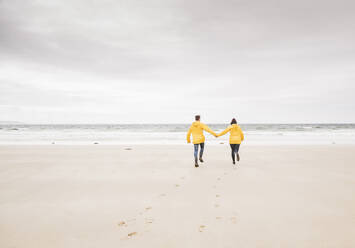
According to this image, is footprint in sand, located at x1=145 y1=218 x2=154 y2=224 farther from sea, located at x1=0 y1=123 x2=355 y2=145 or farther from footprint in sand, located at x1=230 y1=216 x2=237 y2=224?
sea, located at x1=0 y1=123 x2=355 y2=145

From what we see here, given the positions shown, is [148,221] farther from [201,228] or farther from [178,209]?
[201,228]

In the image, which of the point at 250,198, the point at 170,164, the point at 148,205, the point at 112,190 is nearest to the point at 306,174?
the point at 250,198

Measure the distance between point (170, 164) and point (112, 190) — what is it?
3.64 meters

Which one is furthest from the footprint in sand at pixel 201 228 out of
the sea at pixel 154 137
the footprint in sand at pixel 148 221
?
the sea at pixel 154 137

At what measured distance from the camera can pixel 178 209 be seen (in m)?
3.95

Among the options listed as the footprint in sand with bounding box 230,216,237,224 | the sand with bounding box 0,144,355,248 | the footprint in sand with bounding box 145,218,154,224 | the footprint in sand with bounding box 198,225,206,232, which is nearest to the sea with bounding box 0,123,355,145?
the sand with bounding box 0,144,355,248

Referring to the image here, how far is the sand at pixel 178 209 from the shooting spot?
295cm

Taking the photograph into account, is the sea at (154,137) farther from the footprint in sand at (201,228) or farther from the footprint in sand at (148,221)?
the footprint in sand at (201,228)

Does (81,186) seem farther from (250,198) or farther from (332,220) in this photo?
(332,220)

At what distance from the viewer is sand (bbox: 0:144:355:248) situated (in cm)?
295

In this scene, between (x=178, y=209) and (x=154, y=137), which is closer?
(x=178, y=209)

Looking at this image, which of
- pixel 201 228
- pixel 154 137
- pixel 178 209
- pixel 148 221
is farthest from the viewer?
pixel 154 137

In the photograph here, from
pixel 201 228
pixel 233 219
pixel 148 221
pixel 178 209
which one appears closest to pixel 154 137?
pixel 178 209

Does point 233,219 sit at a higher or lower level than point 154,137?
higher
